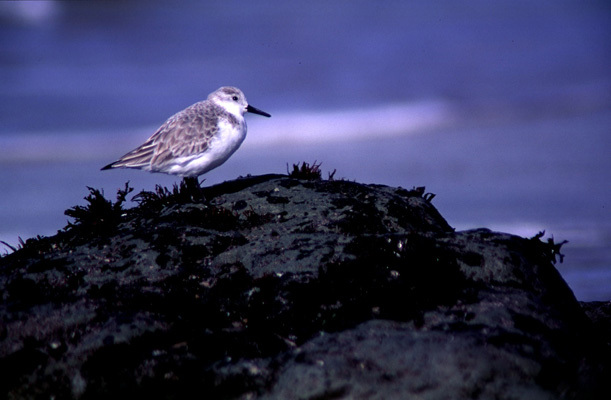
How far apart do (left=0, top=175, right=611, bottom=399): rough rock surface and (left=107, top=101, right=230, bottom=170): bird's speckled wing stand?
4118 millimetres

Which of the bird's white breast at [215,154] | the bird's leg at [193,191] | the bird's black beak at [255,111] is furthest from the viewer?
the bird's black beak at [255,111]

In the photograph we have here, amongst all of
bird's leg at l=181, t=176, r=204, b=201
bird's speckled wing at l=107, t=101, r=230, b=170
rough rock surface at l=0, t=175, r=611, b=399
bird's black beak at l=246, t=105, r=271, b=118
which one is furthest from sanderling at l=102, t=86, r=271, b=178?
rough rock surface at l=0, t=175, r=611, b=399

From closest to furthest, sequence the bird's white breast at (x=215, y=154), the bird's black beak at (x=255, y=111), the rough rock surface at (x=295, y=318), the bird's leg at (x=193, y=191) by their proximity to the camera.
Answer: the rough rock surface at (x=295, y=318) → the bird's leg at (x=193, y=191) → the bird's white breast at (x=215, y=154) → the bird's black beak at (x=255, y=111)

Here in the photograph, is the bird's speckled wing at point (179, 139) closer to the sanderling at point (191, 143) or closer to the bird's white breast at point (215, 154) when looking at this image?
the sanderling at point (191, 143)

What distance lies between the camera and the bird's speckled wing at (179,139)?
39.7 ft

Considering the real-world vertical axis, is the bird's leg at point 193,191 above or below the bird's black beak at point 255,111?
below

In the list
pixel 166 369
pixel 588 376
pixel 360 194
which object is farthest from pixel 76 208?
pixel 588 376

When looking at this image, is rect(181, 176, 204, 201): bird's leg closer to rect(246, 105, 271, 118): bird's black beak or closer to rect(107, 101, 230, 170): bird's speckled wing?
rect(107, 101, 230, 170): bird's speckled wing

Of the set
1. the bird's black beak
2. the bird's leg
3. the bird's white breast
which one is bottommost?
the bird's leg

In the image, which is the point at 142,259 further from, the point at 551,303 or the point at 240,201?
the point at 551,303

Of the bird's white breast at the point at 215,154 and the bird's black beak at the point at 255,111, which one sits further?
the bird's black beak at the point at 255,111

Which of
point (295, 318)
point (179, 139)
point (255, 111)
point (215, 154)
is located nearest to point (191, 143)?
point (179, 139)

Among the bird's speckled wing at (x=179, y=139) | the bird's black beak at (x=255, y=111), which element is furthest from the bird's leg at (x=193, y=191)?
the bird's black beak at (x=255, y=111)

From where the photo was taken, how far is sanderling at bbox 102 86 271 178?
475 inches
